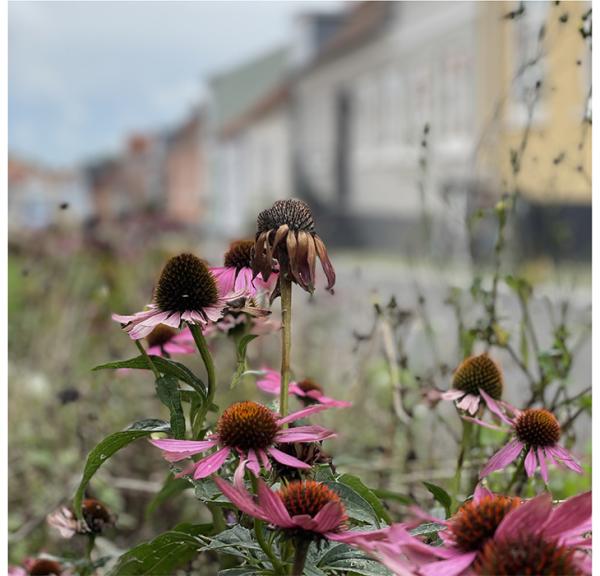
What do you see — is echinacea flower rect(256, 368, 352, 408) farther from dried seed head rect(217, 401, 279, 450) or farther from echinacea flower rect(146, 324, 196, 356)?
dried seed head rect(217, 401, 279, 450)

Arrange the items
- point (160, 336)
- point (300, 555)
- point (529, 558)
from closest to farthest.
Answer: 1. point (529, 558)
2. point (300, 555)
3. point (160, 336)

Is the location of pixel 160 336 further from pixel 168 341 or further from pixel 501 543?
pixel 501 543

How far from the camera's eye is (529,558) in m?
0.58

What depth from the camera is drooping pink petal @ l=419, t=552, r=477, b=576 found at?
2.02 ft

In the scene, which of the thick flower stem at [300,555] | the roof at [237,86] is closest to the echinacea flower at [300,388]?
the thick flower stem at [300,555]

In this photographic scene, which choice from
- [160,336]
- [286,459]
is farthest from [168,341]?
[286,459]

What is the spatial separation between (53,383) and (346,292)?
4.56 ft

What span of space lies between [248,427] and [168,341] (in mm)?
412

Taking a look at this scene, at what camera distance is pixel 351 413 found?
279cm

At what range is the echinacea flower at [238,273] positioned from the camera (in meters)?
0.93

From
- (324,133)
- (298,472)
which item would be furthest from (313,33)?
(298,472)

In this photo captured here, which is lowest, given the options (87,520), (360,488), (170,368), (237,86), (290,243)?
(87,520)

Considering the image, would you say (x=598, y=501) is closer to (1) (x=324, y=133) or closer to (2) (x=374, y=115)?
(2) (x=374, y=115)

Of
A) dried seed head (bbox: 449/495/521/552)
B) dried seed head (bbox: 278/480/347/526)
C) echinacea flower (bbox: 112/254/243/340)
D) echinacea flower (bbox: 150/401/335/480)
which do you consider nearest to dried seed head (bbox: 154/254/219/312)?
echinacea flower (bbox: 112/254/243/340)
